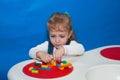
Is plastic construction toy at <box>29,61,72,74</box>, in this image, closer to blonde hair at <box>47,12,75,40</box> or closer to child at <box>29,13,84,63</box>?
child at <box>29,13,84,63</box>

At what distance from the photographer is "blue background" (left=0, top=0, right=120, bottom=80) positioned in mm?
1026

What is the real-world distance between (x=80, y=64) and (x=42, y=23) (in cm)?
24

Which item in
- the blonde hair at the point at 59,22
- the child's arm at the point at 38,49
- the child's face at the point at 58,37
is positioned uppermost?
the blonde hair at the point at 59,22

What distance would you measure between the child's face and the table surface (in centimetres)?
6

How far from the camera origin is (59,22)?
1.00m

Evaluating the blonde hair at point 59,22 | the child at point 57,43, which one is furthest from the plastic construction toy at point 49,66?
the blonde hair at point 59,22

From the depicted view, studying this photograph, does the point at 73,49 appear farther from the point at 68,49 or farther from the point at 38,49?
the point at 38,49

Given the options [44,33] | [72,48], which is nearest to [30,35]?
[44,33]

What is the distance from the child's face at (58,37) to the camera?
3.24 feet

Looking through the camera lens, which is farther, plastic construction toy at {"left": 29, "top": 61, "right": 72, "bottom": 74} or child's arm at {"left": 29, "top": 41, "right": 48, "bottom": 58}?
child's arm at {"left": 29, "top": 41, "right": 48, "bottom": 58}

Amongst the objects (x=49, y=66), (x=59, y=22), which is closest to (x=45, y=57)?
(x=49, y=66)

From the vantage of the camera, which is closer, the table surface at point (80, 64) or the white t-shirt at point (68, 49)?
the table surface at point (80, 64)

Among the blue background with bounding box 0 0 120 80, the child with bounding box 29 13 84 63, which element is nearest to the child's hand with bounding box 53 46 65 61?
the child with bounding box 29 13 84 63

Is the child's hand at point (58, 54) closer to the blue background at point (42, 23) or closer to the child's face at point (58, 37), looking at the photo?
the child's face at point (58, 37)
